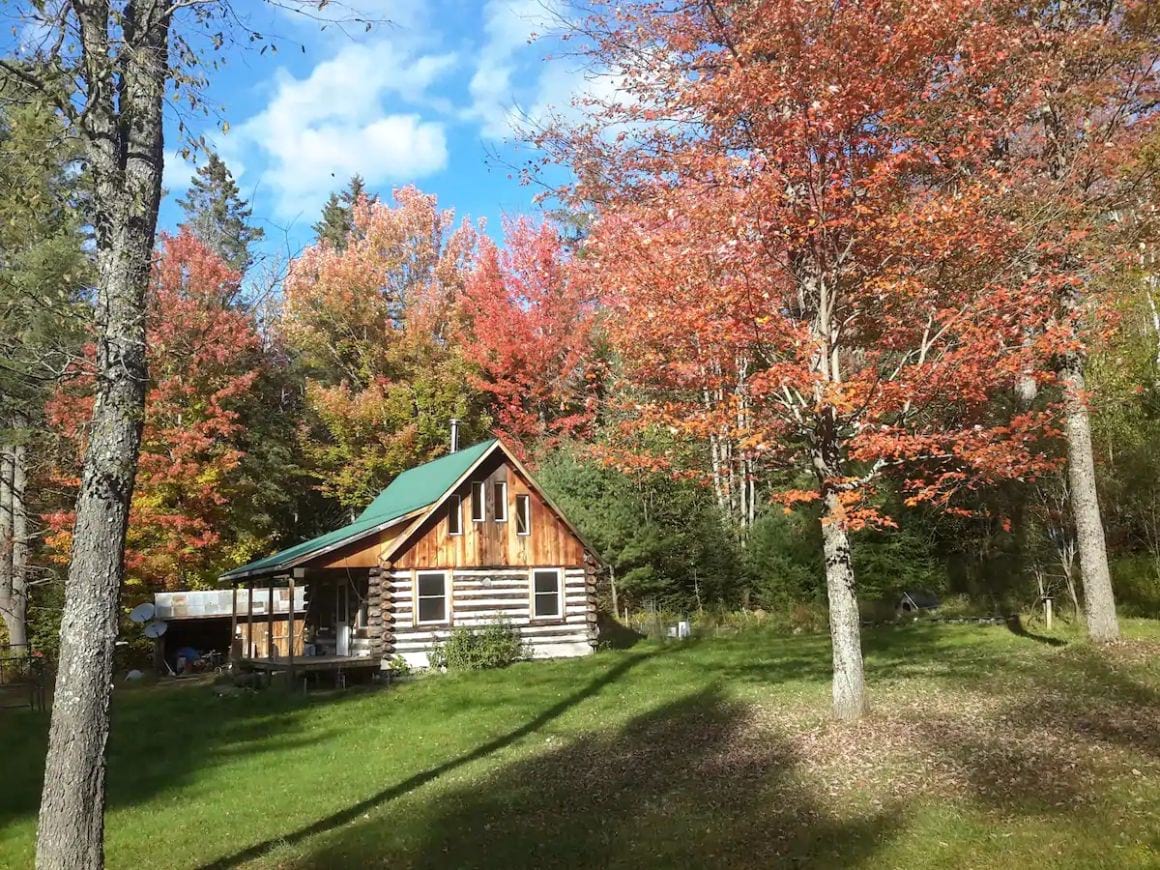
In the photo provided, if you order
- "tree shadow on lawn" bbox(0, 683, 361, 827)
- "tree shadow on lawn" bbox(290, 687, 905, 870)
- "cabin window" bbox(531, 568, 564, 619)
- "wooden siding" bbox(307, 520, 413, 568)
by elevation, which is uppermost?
"wooden siding" bbox(307, 520, 413, 568)

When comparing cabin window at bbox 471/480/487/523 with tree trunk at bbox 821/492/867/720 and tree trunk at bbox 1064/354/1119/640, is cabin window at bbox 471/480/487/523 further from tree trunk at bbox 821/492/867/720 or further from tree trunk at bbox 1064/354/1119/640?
tree trunk at bbox 1064/354/1119/640

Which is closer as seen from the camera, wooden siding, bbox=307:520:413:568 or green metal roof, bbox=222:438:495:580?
wooden siding, bbox=307:520:413:568

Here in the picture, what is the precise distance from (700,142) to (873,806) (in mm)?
9084

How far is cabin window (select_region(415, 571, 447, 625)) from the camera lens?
74.8 feet

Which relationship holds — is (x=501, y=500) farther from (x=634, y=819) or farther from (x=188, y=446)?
(x=634, y=819)

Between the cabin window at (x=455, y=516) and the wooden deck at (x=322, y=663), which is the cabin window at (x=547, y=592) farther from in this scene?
the wooden deck at (x=322, y=663)

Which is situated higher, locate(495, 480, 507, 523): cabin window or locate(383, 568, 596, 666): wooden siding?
locate(495, 480, 507, 523): cabin window

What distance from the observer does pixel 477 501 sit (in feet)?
78.2

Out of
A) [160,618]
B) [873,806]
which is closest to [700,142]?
[873,806]

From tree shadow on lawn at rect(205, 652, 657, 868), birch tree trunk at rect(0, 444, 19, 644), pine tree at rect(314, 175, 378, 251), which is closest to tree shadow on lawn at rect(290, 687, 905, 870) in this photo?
tree shadow on lawn at rect(205, 652, 657, 868)

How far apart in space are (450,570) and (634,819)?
49.2 feet

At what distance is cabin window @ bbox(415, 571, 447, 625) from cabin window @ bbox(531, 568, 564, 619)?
8.40ft

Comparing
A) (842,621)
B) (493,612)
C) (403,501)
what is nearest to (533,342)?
(403,501)

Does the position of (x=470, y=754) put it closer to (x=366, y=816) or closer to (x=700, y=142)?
(x=366, y=816)
